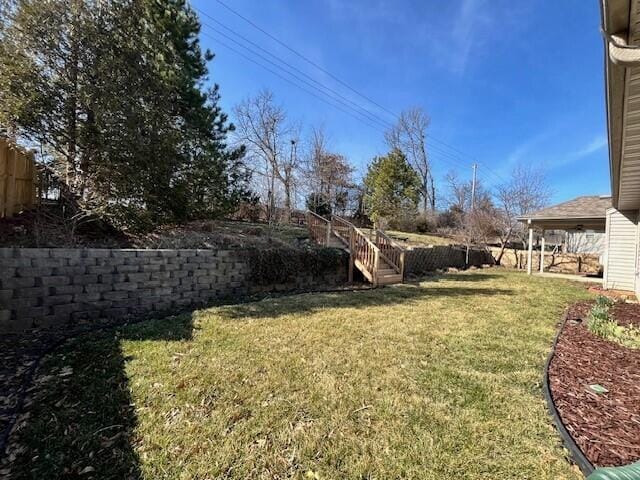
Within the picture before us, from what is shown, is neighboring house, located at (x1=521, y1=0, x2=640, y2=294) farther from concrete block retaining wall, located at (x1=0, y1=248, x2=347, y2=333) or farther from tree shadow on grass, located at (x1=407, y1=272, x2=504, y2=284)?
concrete block retaining wall, located at (x1=0, y1=248, x2=347, y2=333)

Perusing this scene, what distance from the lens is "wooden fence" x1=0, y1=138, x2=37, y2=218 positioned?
6197 millimetres

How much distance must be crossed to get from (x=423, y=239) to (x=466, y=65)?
8902 millimetres

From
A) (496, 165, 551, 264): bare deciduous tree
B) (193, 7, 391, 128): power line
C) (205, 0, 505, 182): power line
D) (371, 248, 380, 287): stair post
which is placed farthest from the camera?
(496, 165, 551, 264): bare deciduous tree

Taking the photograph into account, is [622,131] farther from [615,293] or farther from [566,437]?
[615,293]

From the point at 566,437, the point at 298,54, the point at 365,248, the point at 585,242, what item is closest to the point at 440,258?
the point at 365,248

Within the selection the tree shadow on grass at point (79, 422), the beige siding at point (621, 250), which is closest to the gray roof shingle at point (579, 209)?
the beige siding at point (621, 250)

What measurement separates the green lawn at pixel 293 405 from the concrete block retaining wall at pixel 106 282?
37.3 inches

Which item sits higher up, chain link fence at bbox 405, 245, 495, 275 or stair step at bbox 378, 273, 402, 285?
chain link fence at bbox 405, 245, 495, 275

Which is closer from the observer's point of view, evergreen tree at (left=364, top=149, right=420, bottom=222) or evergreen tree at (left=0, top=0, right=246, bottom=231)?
evergreen tree at (left=0, top=0, right=246, bottom=231)

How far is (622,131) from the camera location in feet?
11.6

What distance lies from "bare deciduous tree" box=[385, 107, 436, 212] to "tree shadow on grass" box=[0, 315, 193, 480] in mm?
25845

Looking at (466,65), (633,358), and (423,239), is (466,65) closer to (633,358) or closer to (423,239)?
(423,239)

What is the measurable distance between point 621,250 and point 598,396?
9643 mm

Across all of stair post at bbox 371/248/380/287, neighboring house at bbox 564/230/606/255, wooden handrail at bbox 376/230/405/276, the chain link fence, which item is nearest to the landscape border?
stair post at bbox 371/248/380/287
